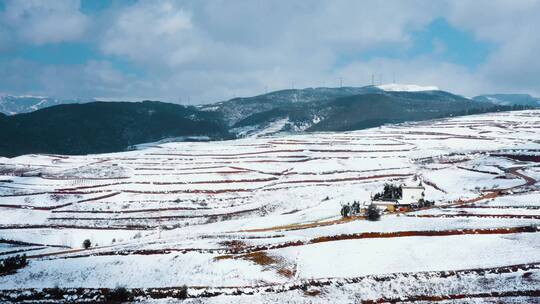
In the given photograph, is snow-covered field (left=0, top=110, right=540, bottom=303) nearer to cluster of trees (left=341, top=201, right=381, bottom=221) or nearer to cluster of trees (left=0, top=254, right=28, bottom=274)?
cluster of trees (left=0, top=254, right=28, bottom=274)

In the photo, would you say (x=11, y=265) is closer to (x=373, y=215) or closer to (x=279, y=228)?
(x=279, y=228)

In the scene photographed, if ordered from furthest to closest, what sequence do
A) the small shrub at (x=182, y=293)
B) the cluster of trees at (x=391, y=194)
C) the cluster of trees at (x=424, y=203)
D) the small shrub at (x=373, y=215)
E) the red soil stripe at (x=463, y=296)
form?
1. the cluster of trees at (x=391, y=194)
2. the cluster of trees at (x=424, y=203)
3. the small shrub at (x=373, y=215)
4. the small shrub at (x=182, y=293)
5. the red soil stripe at (x=463, y=296)

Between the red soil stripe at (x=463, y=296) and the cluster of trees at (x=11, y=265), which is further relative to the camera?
the cluster of trees at (x=11, y=265)

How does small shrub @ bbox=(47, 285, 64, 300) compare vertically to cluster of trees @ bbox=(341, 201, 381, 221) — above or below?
below

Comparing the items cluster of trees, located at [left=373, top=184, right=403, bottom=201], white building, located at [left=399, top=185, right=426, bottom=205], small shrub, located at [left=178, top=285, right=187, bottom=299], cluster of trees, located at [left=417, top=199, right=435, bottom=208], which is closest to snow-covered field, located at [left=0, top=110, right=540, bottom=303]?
small shrub, located at [left=178, top=285, right=187, bottom=299]

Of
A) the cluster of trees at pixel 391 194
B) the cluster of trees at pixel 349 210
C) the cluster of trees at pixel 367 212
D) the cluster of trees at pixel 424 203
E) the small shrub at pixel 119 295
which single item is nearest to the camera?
the small shrub at pixel 119 295

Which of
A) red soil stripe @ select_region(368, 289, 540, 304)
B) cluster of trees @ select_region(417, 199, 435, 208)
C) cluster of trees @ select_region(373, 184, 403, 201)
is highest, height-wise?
cluster of trees @ select_region(373, 184, 403, 201)

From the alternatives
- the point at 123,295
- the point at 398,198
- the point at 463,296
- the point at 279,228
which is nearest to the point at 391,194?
the point at 398,198

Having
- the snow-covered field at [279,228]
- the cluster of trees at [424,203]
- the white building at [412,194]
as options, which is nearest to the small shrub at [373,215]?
the snow-covered field at [279,228]

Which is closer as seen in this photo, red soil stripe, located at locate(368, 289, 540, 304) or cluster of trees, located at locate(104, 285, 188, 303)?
red soil stripe, located at locate(368, 289, 540, 304)

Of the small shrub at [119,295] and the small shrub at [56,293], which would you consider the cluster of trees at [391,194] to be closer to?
the small shrub at [119,295]
